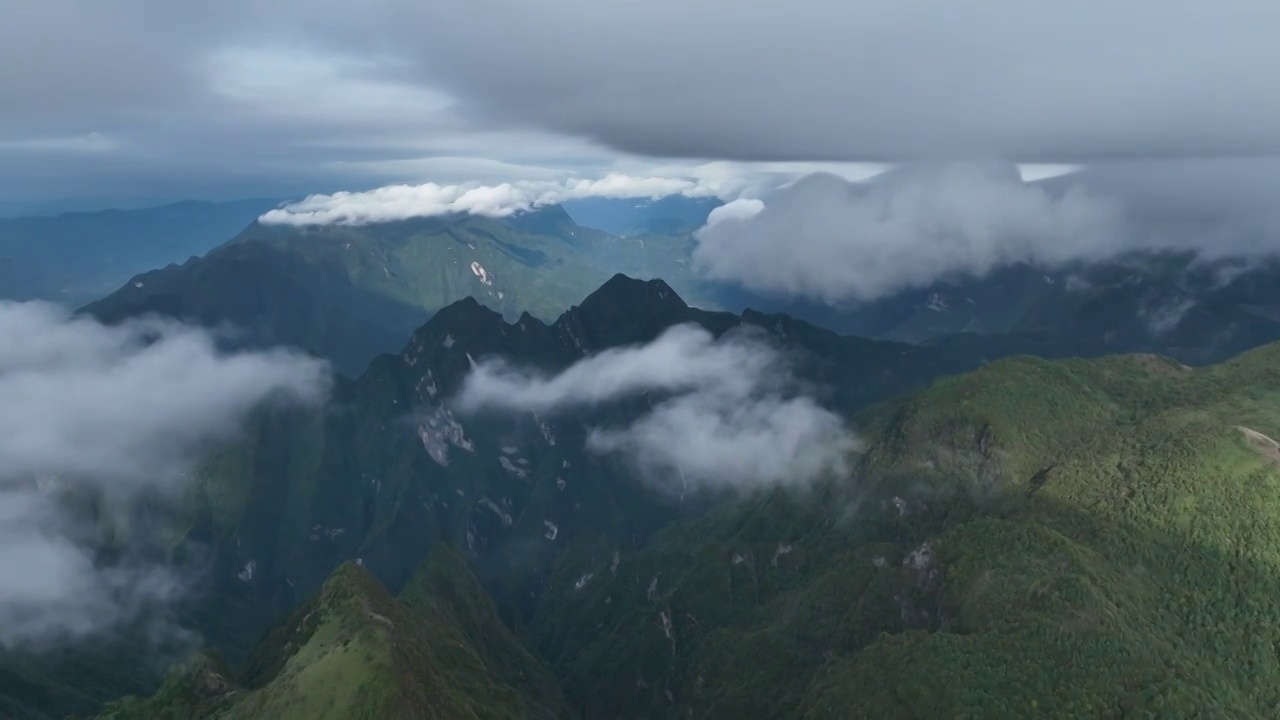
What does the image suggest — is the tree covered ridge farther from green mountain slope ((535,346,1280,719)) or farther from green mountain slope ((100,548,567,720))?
green mountain slope ((100,548,567,720))

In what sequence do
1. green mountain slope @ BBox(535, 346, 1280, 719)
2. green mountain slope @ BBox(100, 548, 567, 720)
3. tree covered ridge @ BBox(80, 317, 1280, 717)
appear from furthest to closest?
green mountain slope @ BBox(535, 346, 1280, 719) → tree covered ridge @ BBox(80, 317, 1280, 717) → green mountain slope @ BBox(100, 548, 567, 720)

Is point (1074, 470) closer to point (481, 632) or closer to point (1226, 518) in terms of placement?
point (1226, 518)

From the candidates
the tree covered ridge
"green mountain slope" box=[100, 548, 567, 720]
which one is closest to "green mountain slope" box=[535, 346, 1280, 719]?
the tree covered ridge

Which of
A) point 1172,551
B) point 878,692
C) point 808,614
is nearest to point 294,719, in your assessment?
point 878,692

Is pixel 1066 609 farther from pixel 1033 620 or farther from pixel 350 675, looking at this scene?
pixel 350 675

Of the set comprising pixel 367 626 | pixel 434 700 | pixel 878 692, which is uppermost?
pixel 367 626

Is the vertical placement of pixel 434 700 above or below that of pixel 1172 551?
above

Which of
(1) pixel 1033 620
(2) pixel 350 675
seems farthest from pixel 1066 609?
(2) pixel 350 675

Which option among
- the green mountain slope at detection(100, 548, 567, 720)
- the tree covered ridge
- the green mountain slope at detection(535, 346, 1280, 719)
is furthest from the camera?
the green mountain slope at detection(535, 346, 1280, 719)
